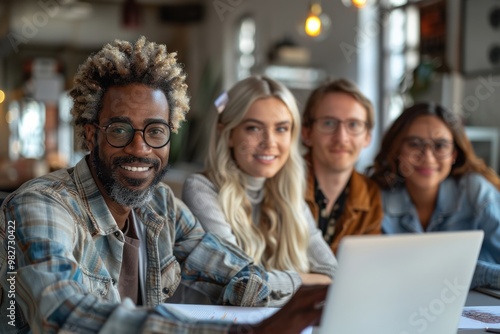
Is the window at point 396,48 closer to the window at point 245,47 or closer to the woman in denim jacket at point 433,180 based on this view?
the window at point 245,47

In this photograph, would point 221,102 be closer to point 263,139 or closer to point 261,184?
point 263,139

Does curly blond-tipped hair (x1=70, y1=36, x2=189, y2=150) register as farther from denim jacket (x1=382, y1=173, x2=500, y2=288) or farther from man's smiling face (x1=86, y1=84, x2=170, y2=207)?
denim jacket (x1=382, y1=173, x2=500, y2=288)

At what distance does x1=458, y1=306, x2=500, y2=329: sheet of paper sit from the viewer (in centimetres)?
185

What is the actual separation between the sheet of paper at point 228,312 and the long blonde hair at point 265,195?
2.05ft

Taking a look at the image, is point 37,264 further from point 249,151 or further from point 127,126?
point 249,151

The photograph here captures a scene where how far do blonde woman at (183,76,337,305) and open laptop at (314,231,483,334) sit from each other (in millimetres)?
1131

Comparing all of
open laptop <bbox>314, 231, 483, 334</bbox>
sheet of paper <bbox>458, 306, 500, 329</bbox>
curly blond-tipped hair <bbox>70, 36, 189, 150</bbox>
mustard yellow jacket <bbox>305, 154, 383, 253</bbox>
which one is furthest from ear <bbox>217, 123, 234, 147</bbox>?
open laptop <bbox>314, 231, 483, 334</bbox>

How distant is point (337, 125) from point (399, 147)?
347 millimetres

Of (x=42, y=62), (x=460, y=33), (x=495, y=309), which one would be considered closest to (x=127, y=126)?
(x=495, y=309)

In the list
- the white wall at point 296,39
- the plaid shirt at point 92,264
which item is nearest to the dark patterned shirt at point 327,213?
the plaid shirt at point 92,264

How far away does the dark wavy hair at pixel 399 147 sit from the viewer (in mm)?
3230

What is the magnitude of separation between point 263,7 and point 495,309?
7.80m

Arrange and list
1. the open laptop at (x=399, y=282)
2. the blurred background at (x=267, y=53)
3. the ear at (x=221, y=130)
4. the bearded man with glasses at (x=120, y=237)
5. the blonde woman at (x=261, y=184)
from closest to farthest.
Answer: the open laptop at (x=399, y=282)
the bearded man with glasses at (x=120, y=237)
the blonde woman at (x=261, y=184)
the ear at (x=221, y=130)
the blurred background at (x=267, y=53)

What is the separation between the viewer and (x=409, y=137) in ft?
10.6
